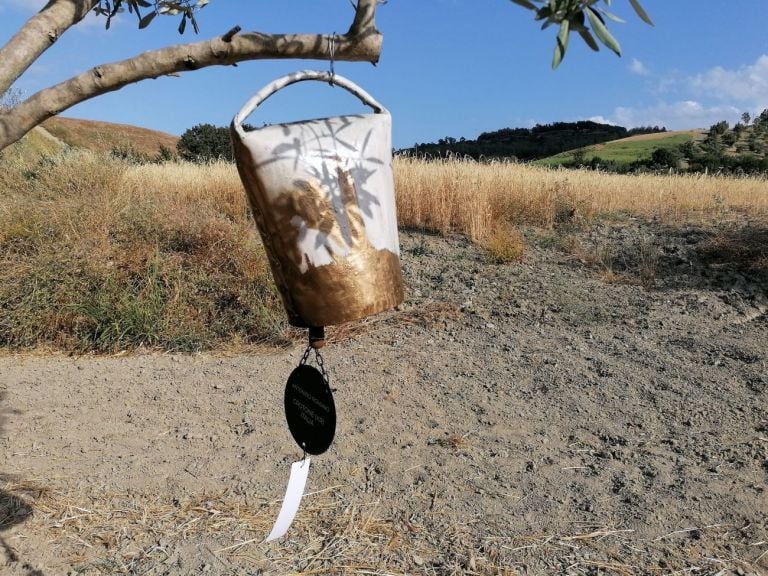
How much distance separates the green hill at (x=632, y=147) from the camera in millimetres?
24438

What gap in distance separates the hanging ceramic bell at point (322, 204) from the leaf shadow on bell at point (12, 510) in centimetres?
200

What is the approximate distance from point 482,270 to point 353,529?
4518 millimetres

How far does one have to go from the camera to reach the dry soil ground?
253cm

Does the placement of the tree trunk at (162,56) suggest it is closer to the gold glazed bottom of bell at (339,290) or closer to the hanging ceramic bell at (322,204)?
the hanging ceramic bell at (322,204)

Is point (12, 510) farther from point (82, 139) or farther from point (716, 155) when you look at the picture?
point (716, 155)

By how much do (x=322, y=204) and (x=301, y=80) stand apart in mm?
286

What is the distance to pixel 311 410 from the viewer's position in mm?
1450

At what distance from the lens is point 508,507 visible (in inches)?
111

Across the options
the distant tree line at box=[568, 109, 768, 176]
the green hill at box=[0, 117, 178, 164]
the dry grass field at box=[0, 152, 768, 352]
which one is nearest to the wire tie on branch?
the dry grass field at box=[0, 152, 768, 352]

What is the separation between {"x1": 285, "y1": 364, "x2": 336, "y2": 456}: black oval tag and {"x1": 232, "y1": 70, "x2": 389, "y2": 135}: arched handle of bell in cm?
56

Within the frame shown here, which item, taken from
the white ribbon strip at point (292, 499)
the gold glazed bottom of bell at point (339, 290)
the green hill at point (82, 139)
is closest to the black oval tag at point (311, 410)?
the white ribbon strip at point (292, 499)

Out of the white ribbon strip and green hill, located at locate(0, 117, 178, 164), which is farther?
green hill, located at locate(0, 117, 178, 164)

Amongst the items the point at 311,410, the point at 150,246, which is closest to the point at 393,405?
the point at 311,410

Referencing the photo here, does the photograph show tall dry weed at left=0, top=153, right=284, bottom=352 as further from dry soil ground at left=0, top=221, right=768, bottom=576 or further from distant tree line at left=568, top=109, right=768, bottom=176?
distant tree line at left=568, top=109, right=768, bottom=176
